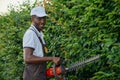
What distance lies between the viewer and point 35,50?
4773mm

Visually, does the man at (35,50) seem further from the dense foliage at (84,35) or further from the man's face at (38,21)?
the dense foliage at (84,35)

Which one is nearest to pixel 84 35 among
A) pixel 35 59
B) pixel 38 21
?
pixel 38 21

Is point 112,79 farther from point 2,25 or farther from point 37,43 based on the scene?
point 2,25

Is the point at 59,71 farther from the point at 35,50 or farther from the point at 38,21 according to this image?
the point at 38,21

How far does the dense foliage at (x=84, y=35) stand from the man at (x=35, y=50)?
0.82 m

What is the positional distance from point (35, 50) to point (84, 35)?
3.66ft

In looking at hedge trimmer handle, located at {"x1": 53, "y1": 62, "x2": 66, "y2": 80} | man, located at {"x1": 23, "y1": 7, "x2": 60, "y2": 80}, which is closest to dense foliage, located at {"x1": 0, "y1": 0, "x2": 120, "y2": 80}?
hedge trimmer handle, located at {"x1": 53, "y1": 62, "x2": 66, "y2": 80}

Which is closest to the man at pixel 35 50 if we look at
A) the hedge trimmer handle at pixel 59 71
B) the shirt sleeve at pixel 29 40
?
the shirt sleeve at pixel 29 40

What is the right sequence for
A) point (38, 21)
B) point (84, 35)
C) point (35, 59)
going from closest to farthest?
point (35, 59), point (38, 21), point (84, 35)

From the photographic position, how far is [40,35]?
4906mm

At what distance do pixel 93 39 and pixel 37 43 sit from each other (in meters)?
1.00

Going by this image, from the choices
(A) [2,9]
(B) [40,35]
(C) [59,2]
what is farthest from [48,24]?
(A) [2,9]

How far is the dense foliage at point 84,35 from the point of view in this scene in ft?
16.7

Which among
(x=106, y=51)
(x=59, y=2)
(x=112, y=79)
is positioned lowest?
(x=112, y=79)
